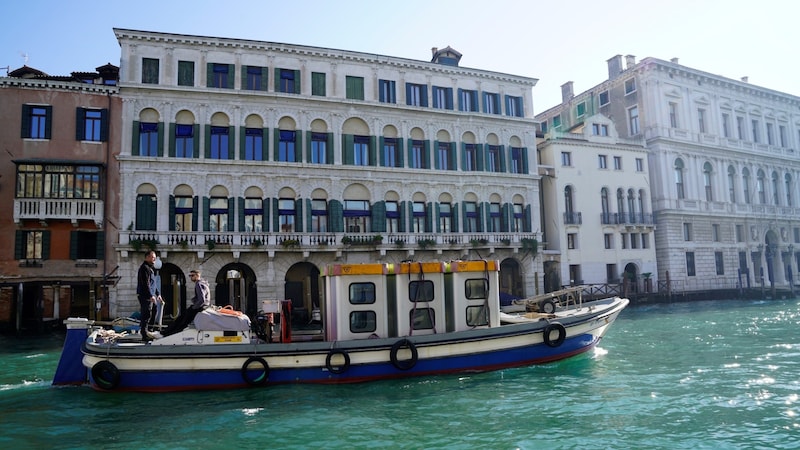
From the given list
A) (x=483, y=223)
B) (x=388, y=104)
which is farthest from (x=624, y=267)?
(x=388, y=104)

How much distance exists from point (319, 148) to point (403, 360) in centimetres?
1737

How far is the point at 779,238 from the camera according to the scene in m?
42.4

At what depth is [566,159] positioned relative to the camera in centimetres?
3400

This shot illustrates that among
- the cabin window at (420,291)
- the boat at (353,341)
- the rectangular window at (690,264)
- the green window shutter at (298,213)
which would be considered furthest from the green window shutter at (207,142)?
the rectangular window at (690,264)

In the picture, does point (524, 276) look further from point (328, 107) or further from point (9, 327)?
point (9, 327)

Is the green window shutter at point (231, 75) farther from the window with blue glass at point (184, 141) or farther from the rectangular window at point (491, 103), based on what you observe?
the rectangular window at point (491, 103)

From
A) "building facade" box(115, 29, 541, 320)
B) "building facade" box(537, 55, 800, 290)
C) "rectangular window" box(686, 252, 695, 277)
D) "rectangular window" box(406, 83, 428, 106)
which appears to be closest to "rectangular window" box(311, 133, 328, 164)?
"building facade" box(115, 29, 541, 320)

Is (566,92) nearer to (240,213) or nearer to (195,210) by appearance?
Result: (240,213)

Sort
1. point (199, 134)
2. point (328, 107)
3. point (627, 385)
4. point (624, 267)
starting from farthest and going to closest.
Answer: point (624, 267), point (328, 107), point (199, 134), point (627, 385)

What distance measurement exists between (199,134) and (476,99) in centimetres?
1483

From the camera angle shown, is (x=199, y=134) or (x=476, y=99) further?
(x=476, y=99)

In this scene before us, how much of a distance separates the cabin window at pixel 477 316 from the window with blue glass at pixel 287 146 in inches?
638

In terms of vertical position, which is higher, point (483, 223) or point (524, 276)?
point (483, 223)

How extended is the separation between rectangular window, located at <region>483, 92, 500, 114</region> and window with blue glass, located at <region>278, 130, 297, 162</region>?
36.3ft
